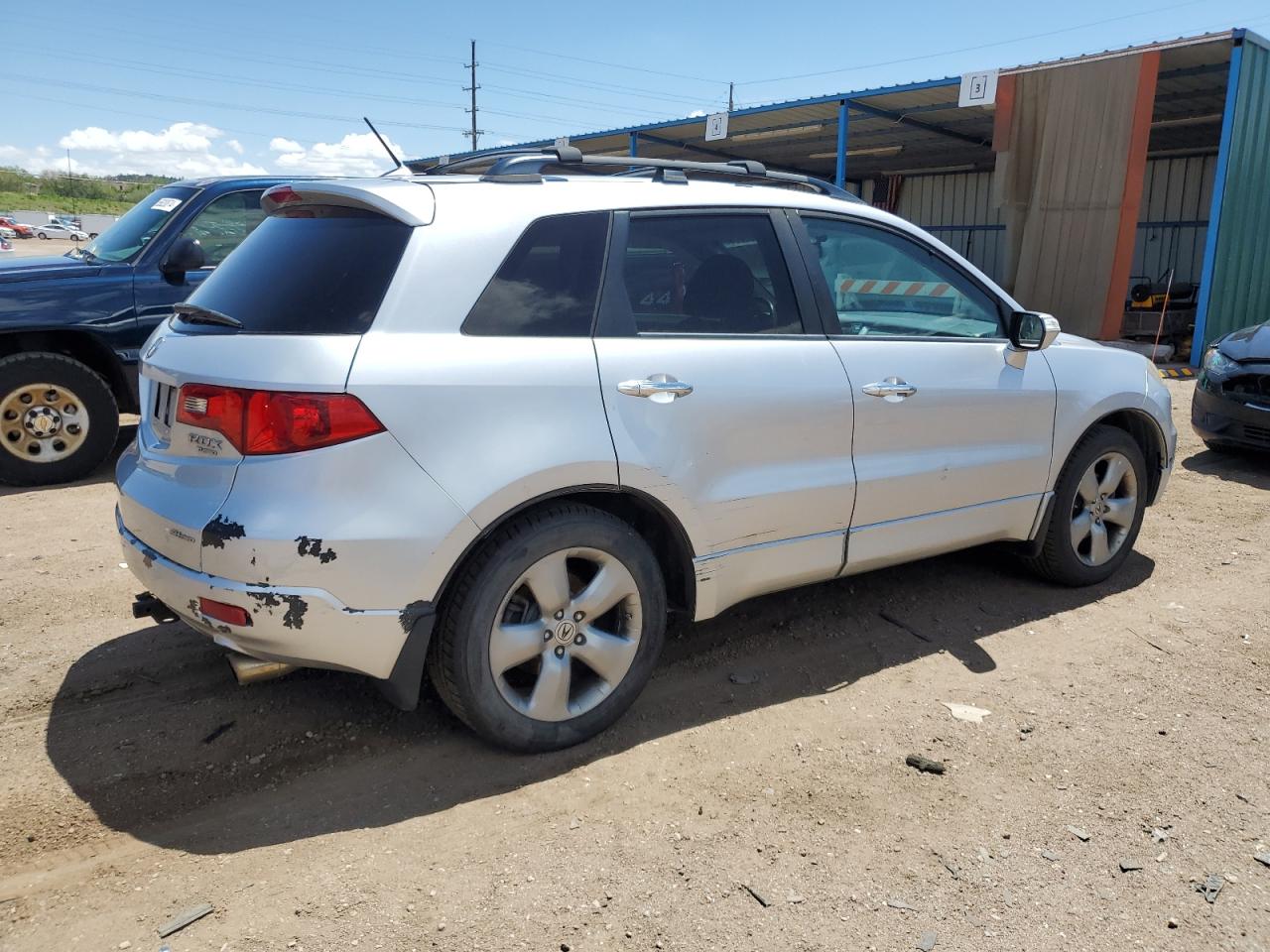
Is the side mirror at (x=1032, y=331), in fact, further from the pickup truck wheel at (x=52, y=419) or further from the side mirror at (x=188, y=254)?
the pickup truck wheel at (x=52, y=419)

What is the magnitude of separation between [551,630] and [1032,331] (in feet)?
8.14

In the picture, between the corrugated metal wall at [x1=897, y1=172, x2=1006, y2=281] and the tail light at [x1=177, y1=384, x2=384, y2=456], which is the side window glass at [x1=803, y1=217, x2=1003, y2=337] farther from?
the corrugated metal wall at [x1=897, y1=172, x2=1006, y2=281]

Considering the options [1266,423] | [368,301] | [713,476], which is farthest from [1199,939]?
[1266,423]

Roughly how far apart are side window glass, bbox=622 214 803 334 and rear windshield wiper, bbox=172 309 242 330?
1.23 m

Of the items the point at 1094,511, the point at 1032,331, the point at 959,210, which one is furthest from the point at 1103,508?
the point at 959,210

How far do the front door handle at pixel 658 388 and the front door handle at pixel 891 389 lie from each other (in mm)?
856

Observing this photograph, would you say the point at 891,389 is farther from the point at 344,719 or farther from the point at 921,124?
the point at 921,124

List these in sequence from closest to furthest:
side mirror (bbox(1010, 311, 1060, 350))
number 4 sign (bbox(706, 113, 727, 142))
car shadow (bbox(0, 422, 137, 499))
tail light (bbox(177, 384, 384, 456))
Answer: tail light (bbox(177, 384, 384, 456)) < side mirror (bbox(1010, 311, 1060, 350)) < car shadow (bbox(0, 422, 137, 499)) < number 4 sign (bbox(706, 113, 727, 142))

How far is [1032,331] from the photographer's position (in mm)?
4125

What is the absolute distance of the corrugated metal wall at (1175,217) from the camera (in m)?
20.3

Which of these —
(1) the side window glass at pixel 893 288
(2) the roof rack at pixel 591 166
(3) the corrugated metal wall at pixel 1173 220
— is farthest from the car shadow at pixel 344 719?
(3) the corrugated metal wall at pixel 1173 220

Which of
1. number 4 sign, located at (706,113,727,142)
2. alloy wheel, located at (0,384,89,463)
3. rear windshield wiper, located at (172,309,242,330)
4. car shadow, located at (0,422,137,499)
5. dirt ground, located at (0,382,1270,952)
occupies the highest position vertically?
number 4 sign, located at (706,113,727,142)

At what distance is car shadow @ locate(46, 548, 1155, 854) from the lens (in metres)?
2.87

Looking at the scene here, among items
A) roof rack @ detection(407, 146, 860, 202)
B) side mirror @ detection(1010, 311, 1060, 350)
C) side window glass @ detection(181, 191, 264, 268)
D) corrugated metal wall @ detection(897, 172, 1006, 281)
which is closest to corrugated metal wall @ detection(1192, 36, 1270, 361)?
corrugated metal wall @ detection(897, 172, 1006, 281)
